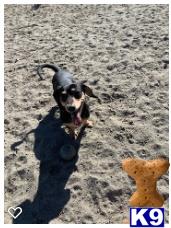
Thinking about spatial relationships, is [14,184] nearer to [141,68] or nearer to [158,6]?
[141,68]

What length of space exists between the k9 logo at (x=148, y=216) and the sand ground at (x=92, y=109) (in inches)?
5.1

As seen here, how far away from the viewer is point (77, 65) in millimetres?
7527

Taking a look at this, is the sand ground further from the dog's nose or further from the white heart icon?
the dog's nose

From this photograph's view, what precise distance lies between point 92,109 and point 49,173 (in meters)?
1.43

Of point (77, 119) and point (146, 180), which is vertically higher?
point (77, 119)

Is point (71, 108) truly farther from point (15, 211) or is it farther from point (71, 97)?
point (15, 211)

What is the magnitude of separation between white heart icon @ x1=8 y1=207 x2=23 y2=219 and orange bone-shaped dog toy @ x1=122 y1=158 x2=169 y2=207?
1446mm

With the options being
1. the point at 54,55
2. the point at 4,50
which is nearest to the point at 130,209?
the point at 54,55

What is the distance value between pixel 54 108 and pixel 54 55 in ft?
6.41

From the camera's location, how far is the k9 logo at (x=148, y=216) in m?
4.61

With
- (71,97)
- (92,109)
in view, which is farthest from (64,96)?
(92,109)

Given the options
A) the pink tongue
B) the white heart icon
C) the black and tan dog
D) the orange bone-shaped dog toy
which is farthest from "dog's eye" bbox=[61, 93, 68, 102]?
the white heart icon

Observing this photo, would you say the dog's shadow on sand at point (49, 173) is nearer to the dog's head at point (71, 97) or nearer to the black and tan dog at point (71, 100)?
the black and tan dog at point (71, 100)

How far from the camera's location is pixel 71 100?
4.97 metres
